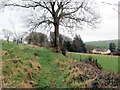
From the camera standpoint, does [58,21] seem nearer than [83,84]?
No

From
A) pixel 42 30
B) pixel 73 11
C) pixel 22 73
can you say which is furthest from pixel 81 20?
pixel 22 73

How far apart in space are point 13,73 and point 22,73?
62 centimetres

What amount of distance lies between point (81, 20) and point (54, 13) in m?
3.55

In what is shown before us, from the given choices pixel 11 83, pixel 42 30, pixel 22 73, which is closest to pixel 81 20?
pixel 42 30

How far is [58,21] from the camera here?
2155 cm

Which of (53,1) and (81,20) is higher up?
(53,1)

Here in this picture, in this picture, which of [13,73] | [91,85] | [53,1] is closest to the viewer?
[91,85]

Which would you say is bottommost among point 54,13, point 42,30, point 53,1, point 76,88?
point 76,88

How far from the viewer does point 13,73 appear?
393 inches

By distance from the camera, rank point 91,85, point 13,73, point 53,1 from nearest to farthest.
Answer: point 91,85 < point 13,73 < point 53,1

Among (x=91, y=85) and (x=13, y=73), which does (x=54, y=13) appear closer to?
(x=13, y=73)

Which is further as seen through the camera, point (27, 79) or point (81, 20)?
point (81, 20)

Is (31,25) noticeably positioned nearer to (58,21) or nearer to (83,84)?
(58,21)

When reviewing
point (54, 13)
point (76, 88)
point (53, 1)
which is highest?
point (53, 1)
